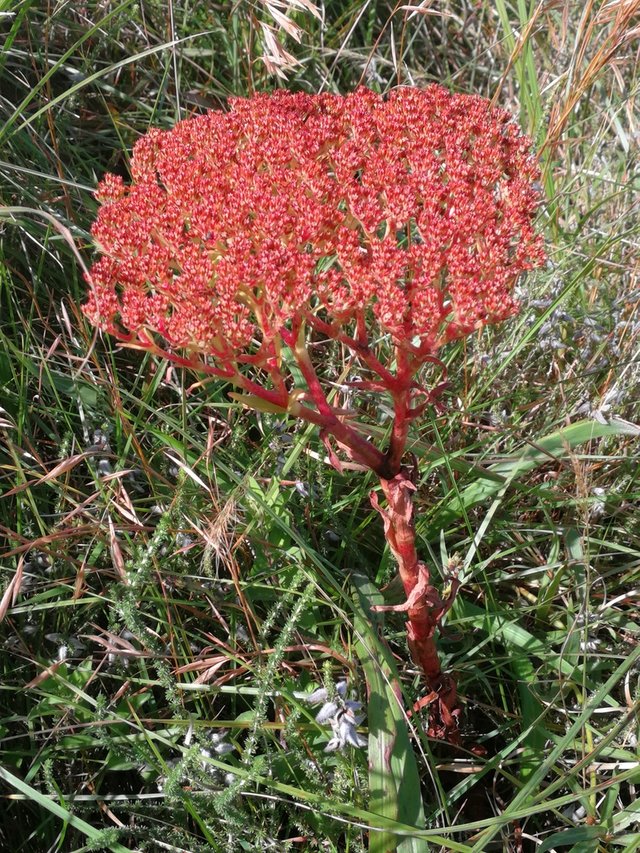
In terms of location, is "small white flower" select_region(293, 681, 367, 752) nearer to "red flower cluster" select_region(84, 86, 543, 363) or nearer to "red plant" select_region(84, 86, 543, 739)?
"red plant" select_region(84, 86, 543, 739)

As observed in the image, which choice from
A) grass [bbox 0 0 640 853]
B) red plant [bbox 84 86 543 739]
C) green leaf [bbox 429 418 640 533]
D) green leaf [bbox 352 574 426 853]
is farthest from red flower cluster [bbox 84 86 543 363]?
green leaf [bbox 352 574 426 853]

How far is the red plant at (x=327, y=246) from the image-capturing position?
1.28 m

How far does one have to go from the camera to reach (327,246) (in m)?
1.36

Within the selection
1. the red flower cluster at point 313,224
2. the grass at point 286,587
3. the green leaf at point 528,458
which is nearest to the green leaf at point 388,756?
the grass at point 286,587

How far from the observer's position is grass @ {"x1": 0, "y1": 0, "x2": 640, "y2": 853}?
158 cm

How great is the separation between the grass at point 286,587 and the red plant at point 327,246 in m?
0.22

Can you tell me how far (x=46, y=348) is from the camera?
2127mm

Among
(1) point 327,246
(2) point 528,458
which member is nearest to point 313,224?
(1) point 327,246

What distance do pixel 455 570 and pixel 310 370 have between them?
637 millimetres

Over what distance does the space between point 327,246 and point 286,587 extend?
0.81m

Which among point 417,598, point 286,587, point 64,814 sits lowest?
point 64,814

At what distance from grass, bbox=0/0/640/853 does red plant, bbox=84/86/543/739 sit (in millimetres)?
222

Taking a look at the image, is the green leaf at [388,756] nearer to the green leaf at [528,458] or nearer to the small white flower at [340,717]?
the small white flower at [340,717]

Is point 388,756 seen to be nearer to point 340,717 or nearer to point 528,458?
point 340,717
